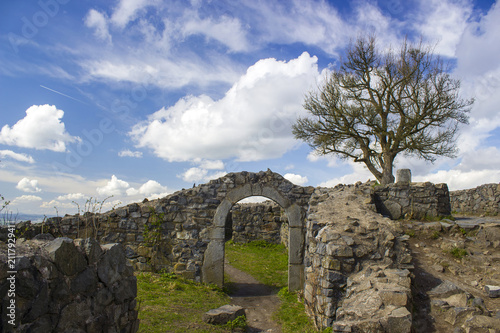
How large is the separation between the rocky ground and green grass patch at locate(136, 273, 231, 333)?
3446mm

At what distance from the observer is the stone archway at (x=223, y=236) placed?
919 centimetres

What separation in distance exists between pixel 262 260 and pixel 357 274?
782 centimetres

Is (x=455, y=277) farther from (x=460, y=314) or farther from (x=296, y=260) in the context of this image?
(x=296, y=260)

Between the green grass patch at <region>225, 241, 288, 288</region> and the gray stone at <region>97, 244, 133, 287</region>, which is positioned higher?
the gray stone at <region>97, 244, 133, 287</region>

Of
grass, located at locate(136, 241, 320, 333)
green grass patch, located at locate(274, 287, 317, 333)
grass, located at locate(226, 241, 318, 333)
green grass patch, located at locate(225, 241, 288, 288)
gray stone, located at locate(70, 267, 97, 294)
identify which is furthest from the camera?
green grass patch, located at locate(225, 241, 288, 288)

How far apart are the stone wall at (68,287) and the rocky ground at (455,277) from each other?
391 centimetres

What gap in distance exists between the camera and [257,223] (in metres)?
16.2

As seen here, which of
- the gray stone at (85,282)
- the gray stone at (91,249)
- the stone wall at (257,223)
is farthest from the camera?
the stone wall at (257,223)

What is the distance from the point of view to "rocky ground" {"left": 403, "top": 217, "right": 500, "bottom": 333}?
4.41 m

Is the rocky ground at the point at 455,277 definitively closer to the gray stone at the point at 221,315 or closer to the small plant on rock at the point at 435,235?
the small plant on rock at the point at 435,235

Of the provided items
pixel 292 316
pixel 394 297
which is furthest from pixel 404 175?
pixel 394 297

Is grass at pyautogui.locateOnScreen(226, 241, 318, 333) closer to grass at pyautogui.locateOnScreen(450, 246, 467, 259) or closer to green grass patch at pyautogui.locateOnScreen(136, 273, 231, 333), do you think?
green grass patch at pyautogui.locateOnScreen(136, 273, 231, 333)

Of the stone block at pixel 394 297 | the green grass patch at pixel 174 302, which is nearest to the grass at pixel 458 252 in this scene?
the stone block at pixel 394 297

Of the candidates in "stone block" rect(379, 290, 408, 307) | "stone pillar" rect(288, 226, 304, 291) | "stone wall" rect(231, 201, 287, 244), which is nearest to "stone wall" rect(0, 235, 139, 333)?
"stone block" rect(379, 290, 408, 307)
